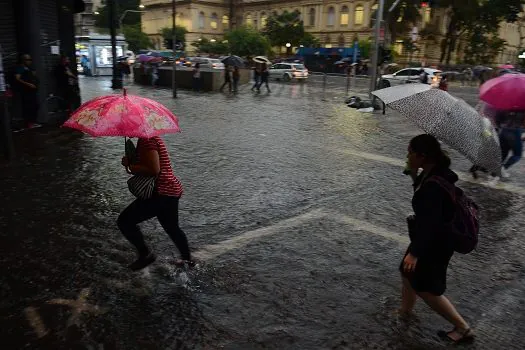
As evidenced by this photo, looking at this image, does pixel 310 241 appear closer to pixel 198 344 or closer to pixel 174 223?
pixel 174 223

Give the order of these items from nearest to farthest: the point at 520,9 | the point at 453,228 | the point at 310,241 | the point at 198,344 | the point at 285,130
→ the point at 453,228, the point at 198,344, the point at 310,241, the point at 285,130, the point at 520,9

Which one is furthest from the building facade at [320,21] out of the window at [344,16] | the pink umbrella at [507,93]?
the pink umbrella at [507,93]

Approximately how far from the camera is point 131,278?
413 cm

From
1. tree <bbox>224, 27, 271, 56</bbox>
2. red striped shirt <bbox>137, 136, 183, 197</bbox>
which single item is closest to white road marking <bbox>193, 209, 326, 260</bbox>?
red striped shirt <bbox>137, 136, 183, 197</bbox>

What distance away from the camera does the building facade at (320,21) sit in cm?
6138

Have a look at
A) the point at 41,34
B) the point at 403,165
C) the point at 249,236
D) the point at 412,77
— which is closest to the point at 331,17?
the point at 412,77

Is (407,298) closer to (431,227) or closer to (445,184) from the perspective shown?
(431,227)

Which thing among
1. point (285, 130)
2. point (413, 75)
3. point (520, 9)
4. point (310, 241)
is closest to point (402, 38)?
point (520, 9)

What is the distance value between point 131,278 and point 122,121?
4.93 ft

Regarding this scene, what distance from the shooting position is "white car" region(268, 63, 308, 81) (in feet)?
108

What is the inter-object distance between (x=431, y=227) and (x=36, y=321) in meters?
2.90

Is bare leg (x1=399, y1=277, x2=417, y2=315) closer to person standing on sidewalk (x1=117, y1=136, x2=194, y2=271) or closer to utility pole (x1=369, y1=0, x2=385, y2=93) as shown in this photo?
person standing on sidewalk (x1=117, y1=136, x2=194, y2=271)

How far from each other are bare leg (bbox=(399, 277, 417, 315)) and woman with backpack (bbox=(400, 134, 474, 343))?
16 centimetres

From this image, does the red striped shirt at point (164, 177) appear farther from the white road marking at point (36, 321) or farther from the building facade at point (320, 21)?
the building facade at point (320, 21)
